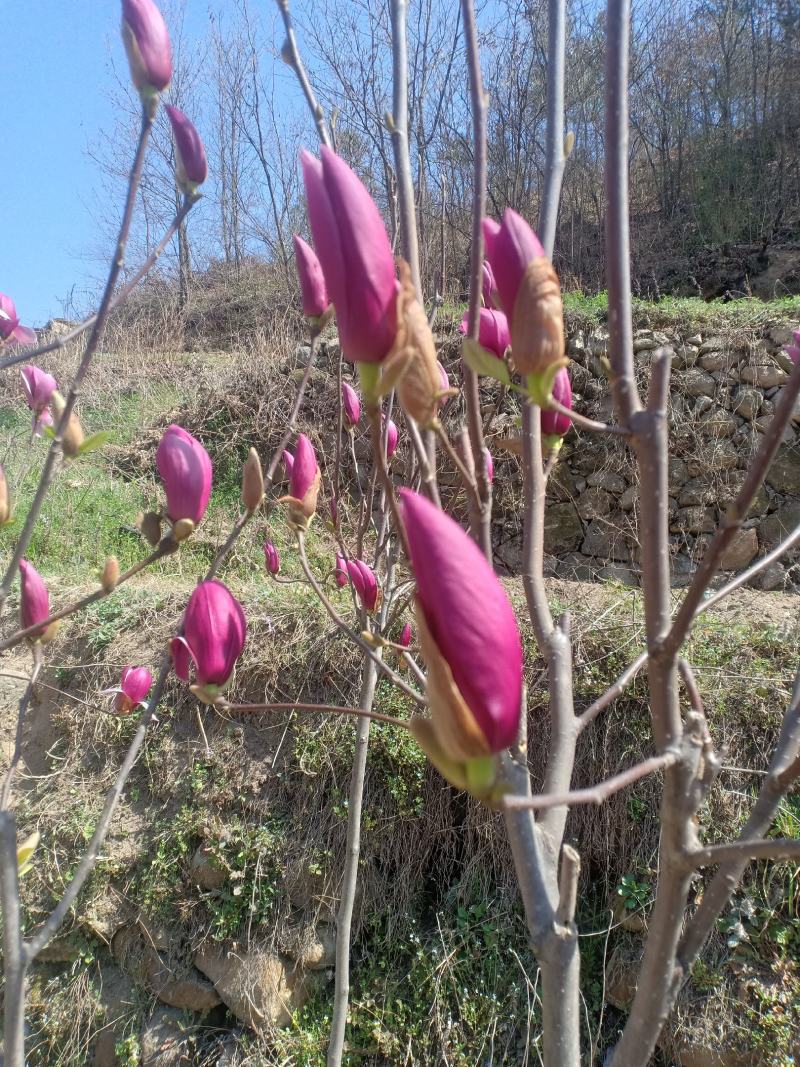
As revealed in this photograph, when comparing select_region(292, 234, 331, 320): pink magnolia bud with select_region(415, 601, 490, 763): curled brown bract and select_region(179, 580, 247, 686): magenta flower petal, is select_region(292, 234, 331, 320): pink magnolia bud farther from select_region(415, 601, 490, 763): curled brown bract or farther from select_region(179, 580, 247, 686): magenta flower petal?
select_region(415, 601, 490, 763): curled brown bract

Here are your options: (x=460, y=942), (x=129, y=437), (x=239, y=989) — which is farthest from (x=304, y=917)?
(x=129, y=437)

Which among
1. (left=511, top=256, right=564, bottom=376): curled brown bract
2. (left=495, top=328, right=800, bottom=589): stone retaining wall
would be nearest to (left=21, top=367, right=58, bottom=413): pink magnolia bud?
(left=511, top=256, right=564, bottom=376): curled brown bract

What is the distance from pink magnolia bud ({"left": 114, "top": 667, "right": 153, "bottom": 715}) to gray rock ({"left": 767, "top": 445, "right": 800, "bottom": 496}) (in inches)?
169

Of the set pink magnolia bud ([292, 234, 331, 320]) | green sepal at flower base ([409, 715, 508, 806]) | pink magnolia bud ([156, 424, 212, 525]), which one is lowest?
green sepal at flower base ([409, 715, 508, 806])

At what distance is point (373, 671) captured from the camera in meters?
1.08

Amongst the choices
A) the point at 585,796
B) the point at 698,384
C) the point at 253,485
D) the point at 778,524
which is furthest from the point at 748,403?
the point at 585,796

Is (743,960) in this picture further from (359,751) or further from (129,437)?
(129,437)

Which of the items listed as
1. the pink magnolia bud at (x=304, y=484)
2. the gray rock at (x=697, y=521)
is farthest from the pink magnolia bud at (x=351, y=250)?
the gray rock at (x=697, y=521)

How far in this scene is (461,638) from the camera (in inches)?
12.7

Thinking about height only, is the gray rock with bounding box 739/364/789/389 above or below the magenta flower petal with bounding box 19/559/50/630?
above

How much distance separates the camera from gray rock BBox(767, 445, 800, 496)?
4.34 metres

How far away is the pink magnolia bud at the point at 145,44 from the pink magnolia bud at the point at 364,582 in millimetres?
660

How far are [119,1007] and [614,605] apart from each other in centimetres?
231

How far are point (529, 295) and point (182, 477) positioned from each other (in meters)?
0.41
